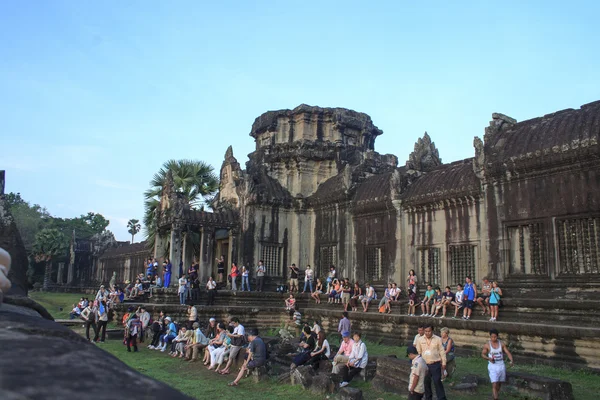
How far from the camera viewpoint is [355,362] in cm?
1076

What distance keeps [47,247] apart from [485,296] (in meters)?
46.5

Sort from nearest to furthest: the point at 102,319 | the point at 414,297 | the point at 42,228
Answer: the point at 414,297
the point at 102,319
the point at 42,228

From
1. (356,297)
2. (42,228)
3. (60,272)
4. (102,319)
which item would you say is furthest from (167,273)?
(42,228)

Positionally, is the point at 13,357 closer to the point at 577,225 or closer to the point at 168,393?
the point at 168,393

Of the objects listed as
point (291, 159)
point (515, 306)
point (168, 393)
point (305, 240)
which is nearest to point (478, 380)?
point (515, 306)

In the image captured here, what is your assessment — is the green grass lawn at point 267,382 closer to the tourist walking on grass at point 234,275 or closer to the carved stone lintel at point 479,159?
the carved stone lintel at point 479,159

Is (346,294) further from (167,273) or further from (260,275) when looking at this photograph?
(167,273)

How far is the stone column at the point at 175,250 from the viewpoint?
23.6m

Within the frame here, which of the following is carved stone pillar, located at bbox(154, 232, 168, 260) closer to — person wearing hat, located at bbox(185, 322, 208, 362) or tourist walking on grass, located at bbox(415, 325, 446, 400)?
person wearing hat, located at bbox(185, 322, 208, 362)

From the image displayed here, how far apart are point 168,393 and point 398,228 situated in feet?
63.5

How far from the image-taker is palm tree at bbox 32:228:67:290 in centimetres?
5078

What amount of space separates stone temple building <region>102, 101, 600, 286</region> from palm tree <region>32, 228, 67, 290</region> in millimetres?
30288

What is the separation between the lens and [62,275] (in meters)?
54.8

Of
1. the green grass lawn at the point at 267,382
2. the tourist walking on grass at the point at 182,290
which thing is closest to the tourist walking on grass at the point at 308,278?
the tourist walking on grass at the point at 182,290
